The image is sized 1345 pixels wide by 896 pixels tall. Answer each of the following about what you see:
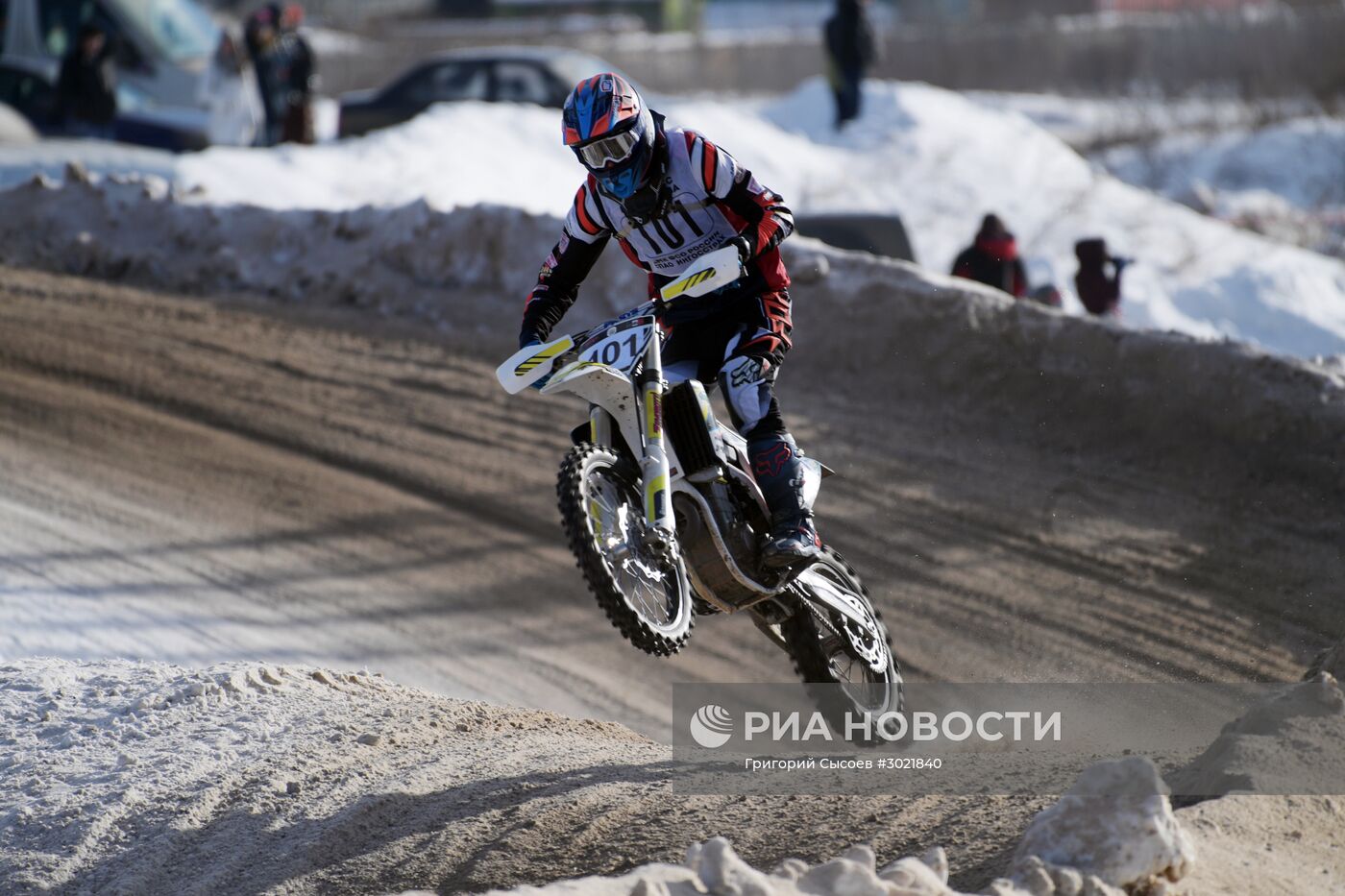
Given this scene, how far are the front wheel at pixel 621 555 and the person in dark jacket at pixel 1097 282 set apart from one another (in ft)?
24.7

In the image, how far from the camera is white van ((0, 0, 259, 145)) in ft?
53.6

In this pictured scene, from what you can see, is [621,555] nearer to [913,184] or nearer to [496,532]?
[496,532]

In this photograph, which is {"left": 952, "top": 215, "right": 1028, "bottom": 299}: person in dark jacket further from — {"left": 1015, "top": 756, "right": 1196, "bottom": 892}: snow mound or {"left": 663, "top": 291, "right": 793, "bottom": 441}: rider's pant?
{"left": 1015, "top": 756, "right": 1196, "bottom": 892}: snow mound

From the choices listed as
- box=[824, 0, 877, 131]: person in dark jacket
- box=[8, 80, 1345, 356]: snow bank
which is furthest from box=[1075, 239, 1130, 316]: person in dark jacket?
box=[824, 0, 877, 131]: person in dark jacket

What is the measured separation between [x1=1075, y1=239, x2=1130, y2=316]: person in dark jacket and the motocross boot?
6.85m

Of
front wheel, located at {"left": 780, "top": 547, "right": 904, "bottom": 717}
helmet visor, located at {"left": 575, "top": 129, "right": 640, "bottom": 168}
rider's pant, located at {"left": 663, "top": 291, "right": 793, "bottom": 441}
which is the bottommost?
front wheel, located at {"left": 780, "top": 547, "right": 904, "bottom": 717}

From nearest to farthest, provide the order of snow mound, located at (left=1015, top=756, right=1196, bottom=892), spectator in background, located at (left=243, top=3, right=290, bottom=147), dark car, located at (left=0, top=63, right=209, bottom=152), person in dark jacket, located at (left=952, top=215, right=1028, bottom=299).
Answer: snow mound, located at (left=1015, top=756, right=1196, bottom=892)
person in dark jacket, located at (left=952, top=215, right=1028, bottom=299)
spectator in background, located at (left=243, top=3, right=290, bottom=147)
dark car, located at (left=0, top=63, right=209, bottom=152)

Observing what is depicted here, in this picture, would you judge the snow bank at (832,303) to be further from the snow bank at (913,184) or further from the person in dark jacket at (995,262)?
the person in dark jacket at (995,262)

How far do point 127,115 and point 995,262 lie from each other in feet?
36.3

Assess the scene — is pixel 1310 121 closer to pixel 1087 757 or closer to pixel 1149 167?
pixel 1149 167

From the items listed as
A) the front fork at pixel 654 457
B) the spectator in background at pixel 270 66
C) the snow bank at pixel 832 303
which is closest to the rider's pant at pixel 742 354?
the front fork at pixel 654 457

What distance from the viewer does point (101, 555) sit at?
780 centimetres

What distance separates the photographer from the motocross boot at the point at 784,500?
5.13 meters

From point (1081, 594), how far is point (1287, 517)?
1594 mm
